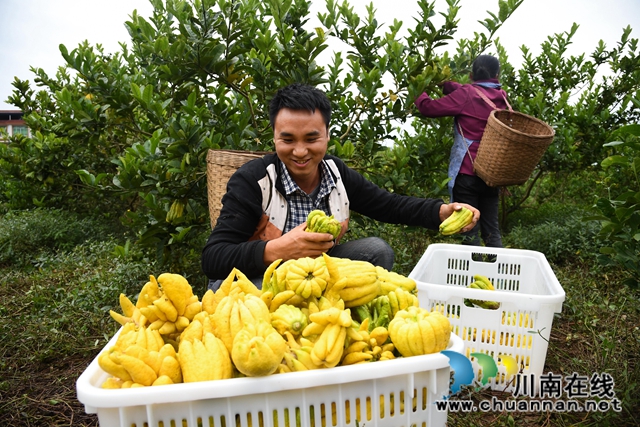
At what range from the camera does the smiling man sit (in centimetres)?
205

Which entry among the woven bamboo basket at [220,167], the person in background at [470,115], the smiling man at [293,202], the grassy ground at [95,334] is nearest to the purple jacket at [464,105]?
the person in background at [470,115]

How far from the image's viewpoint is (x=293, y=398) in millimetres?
1157

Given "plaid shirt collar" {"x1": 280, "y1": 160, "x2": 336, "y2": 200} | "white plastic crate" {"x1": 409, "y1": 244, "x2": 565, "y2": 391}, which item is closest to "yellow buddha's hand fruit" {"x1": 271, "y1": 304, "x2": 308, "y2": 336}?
"white plastic crate" {"x1": 409, "y1": 244, "x2": 565, "y2": 391}

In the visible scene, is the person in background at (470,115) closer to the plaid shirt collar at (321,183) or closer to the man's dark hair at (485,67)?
the man's dark hair at (485,67)

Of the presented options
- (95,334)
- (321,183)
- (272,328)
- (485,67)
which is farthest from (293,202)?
(485,67)

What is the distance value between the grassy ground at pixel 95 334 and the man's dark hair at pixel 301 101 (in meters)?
1.45

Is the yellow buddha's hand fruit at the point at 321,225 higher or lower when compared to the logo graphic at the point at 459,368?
higher

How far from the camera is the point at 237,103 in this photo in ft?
12.0

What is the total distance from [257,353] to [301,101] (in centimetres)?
142

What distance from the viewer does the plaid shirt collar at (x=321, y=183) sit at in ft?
7.98

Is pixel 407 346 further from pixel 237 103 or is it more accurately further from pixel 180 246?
pixel 237 103

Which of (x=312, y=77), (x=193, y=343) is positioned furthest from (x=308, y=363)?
(x=312, y=77)

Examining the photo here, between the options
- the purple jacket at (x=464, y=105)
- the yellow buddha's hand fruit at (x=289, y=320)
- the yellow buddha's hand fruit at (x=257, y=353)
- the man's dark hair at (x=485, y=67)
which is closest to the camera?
the yellow buddha's hand fruit at (x=257, y=353)

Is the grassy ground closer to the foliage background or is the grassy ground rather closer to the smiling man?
the foliage background
